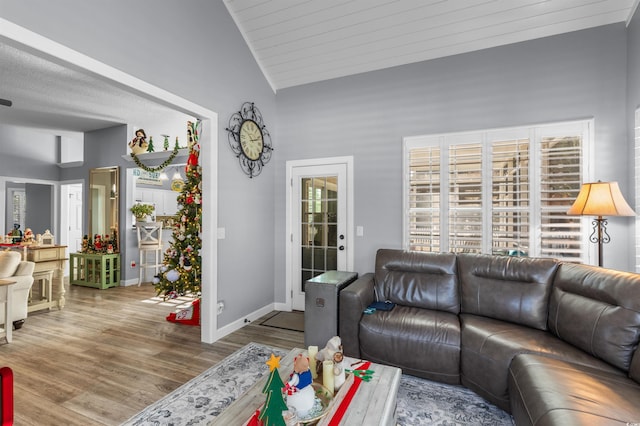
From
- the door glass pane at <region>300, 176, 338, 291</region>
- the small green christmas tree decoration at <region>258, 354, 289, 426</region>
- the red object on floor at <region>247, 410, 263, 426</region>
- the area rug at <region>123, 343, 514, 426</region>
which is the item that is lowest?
the area rug at <region>123, 343, 514, 426</region>

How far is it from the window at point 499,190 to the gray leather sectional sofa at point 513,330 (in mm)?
534

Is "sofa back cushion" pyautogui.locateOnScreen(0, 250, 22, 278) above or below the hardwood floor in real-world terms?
above

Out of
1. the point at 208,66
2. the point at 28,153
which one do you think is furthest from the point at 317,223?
the point at 28,153

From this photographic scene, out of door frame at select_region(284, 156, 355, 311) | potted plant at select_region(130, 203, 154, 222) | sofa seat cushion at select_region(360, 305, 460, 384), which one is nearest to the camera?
sofa seat cushion at select_region(360, 305, 460, 384)

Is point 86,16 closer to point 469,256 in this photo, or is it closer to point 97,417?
point 97,417

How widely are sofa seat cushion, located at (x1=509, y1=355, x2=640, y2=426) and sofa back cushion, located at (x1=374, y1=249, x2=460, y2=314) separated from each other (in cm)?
97

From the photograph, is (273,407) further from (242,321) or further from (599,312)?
(242,321)

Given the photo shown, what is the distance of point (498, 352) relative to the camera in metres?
2.01

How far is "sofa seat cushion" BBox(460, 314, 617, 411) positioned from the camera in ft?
6.37

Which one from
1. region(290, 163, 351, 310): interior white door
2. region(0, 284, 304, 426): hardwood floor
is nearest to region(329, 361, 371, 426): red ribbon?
region(0, 284, 304, 426): hardwood floor

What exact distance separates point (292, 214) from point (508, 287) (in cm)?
264

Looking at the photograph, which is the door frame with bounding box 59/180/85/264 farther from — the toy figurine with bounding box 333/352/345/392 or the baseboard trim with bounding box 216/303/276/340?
the toy figurine with bounding box 333/352/345/392

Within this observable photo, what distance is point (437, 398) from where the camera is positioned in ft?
7.23

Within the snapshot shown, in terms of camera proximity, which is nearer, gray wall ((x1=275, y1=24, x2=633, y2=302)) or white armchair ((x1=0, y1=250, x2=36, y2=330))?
gray wall ((x1=275, y1=24, x2=633, y2=302))
